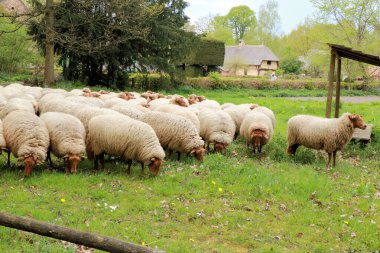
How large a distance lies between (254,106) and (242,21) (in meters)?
99.3

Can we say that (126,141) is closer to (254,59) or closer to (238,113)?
(238,113)

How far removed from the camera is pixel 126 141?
10195 millimetres

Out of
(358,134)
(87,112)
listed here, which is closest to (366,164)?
(358,134)

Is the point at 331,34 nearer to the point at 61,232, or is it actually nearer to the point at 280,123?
→ the point at 280,123

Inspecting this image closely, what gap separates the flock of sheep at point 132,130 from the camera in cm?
991

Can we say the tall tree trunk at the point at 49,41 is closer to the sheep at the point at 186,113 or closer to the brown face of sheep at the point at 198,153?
the sheep at the point at 186,113

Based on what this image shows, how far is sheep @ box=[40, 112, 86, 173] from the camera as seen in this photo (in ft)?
32.6

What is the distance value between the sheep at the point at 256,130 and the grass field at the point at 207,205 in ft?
4.00

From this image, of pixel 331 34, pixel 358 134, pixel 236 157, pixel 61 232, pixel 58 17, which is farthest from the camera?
pixel 331 34

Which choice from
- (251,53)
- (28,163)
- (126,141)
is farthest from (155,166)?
(251,53)

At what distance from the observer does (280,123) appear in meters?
19.7

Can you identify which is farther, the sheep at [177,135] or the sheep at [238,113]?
the sheep at [238,113]

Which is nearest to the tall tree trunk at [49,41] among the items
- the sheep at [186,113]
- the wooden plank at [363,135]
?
the sheep at [186,113]

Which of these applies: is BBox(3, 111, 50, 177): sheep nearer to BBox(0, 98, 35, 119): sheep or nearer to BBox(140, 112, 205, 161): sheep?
BBox(0, 98, 35, 119): sheep
